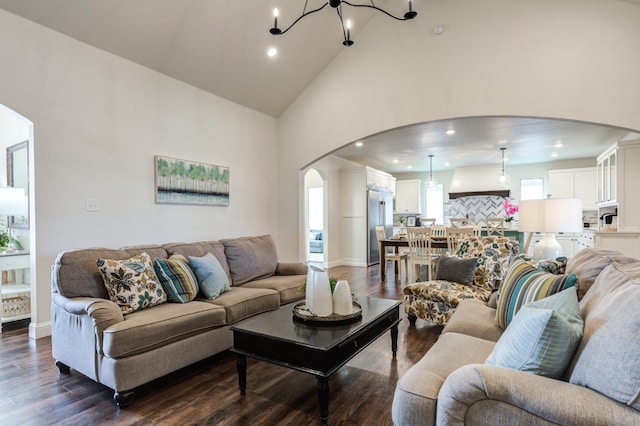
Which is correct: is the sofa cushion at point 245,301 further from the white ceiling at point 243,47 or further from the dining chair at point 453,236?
the dining chair at point 453,236

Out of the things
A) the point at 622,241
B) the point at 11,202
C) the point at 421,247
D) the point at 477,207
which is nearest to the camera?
the point at 11,202

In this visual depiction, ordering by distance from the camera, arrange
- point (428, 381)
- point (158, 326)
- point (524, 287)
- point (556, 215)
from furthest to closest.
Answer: point (556, 215)
point (158, 326)
point (524, 287)
point (428, 381)

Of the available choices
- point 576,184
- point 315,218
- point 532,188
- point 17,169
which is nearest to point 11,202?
point 17,169

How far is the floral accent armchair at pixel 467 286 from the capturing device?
3174 mm

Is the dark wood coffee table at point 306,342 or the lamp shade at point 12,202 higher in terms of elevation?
the lamp shade at point 12,202

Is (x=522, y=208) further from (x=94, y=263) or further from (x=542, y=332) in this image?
(x=94, y=263)

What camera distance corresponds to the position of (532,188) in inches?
350

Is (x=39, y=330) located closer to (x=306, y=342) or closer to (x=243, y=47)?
(x=306, y=342)

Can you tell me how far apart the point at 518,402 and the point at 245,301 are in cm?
223

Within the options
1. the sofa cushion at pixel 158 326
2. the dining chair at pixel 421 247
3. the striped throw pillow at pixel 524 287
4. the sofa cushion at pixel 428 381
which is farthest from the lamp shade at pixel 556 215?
the sofa cushion at pixel 158 326

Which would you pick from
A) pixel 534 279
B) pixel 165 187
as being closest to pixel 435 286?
pixel 534 279

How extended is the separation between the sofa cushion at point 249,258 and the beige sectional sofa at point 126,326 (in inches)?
18.3

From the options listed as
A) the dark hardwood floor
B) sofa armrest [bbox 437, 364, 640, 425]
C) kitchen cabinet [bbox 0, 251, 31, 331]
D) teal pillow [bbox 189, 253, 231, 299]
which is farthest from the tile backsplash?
kitchen cabinet [bbox 0, 251, 31, 331]

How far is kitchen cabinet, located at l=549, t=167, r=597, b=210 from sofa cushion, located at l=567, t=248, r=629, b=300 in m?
6.78
